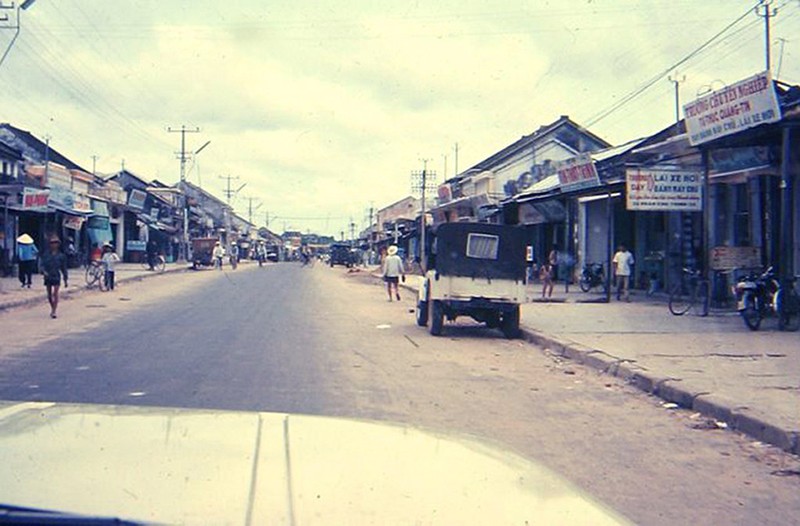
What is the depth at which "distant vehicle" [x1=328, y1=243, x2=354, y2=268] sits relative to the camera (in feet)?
286

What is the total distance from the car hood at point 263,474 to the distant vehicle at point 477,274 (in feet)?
42.5

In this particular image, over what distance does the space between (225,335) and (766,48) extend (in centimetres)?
2263

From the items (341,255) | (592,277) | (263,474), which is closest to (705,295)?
(592,277)

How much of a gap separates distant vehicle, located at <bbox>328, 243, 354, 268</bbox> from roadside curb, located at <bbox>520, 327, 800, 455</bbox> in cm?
7307

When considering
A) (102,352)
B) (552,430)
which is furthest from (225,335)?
(552,430)

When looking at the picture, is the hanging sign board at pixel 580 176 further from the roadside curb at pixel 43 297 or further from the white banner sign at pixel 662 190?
the roadside curb at pixel 43 297

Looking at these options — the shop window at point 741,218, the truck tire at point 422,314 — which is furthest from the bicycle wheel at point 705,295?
the truck tire at point 422,314

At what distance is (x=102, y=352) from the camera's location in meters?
12.5

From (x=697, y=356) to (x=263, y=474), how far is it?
1102cm

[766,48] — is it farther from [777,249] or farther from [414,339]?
[414,339]

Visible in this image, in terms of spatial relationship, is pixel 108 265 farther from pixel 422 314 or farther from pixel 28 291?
pixel 422 314

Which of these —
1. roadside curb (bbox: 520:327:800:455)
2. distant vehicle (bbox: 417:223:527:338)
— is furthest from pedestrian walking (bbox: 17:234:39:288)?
roadside curb (bbox: 520:327:800:455)

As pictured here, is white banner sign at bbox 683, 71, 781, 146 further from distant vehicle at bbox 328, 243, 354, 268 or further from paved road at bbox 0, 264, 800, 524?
distant vehicle at bbox 328, 243, 354, 268

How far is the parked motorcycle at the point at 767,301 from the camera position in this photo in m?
15.5
